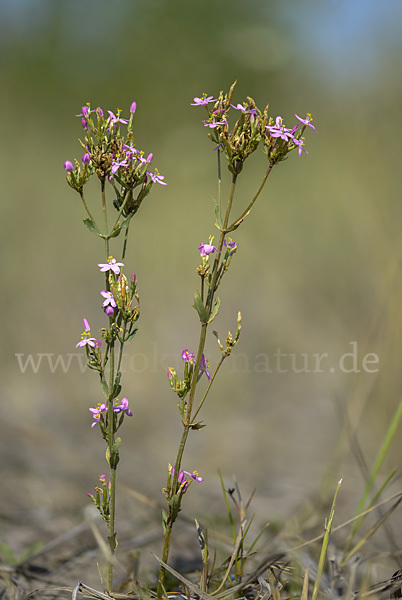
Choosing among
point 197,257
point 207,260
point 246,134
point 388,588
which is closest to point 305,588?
point 388,588

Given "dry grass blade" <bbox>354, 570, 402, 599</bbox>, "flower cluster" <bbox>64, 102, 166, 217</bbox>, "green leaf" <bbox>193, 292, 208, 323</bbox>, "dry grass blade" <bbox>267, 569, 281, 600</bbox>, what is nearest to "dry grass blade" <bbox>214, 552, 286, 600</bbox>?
"dry grass blade" <bbox>267, 569, 281, 600</bbox>

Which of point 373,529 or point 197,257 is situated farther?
point 197,257

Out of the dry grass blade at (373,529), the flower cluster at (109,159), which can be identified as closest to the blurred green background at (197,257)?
the dry grass blade at (373,529)

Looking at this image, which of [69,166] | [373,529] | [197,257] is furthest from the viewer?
[197,257]

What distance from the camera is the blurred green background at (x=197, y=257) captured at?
9.15ft

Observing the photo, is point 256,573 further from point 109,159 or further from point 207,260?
point 109,159

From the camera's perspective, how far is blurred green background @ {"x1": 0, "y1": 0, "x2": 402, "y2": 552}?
279 centimetres

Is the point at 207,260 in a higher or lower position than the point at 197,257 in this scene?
lower

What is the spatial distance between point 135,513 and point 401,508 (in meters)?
1.33

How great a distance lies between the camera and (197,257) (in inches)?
197

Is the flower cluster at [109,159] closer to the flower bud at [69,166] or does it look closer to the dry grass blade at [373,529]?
the flower bud at [69,166]

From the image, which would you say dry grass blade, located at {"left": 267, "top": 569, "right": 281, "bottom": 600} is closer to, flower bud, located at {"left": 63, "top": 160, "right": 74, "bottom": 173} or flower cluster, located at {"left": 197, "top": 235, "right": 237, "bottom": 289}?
flower cluster, located at {"left": 197, "top": 235, "right": 237, "bottom": 289}

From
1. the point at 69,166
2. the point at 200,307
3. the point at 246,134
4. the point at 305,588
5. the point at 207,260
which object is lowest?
the point at 305,588

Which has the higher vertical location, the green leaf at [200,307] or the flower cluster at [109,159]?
the flower cluster at [109,159]
